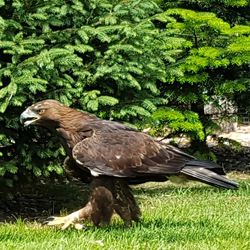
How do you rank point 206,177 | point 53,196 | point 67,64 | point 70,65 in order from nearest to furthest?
point 206,177 < point 67,64 < point 70,65 < point 53,196

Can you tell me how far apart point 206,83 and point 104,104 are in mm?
3945

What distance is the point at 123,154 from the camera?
645cm

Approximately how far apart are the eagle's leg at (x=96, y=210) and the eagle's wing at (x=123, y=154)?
209mm

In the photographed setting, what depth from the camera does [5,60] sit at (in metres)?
8.30

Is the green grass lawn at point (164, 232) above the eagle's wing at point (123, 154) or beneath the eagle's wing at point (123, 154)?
beneath

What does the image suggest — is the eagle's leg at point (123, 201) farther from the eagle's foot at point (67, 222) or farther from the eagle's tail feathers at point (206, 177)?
the eagle's tail feathers at point (206, 177)

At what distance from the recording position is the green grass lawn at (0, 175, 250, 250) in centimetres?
570

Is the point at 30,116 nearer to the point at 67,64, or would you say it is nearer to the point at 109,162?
the point at 109,162

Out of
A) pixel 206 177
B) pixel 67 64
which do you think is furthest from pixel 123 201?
pixel 67 64

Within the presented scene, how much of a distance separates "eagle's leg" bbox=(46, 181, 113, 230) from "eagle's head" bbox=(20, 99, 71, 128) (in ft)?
2.44

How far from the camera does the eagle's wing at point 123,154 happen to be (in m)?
6.30

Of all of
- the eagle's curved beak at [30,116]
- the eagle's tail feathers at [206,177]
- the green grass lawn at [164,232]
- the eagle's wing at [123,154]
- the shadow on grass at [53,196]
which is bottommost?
the shadow on grass at [53,196]

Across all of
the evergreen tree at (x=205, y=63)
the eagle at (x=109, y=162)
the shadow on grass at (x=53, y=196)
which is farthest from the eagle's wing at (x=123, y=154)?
the evergreen tree at (x=205, y=63)

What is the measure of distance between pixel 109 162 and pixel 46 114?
829 millimetres
